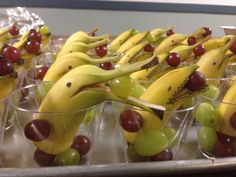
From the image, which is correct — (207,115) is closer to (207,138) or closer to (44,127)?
(207,138)

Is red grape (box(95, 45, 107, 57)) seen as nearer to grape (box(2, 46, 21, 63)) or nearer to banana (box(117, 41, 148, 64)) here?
banana (box(117, 41, 148, 64))

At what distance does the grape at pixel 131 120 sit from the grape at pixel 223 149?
0.12m

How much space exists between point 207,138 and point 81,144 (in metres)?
0.18

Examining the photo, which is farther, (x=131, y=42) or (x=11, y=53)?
(x=131, y=42)

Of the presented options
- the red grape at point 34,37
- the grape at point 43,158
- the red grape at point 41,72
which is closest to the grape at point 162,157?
the grape at point 43,158

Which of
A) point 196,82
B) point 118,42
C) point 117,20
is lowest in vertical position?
point 117,20

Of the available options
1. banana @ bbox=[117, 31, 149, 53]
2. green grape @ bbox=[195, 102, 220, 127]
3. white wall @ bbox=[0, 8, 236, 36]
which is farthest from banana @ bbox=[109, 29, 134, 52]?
white wall @ bbox=[0, 8, 236, 36]

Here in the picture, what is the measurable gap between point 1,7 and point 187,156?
1.63m

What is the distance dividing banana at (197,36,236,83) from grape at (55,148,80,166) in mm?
283

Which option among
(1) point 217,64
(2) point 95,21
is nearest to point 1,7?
(2) point 95,21

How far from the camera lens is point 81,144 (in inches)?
18.5

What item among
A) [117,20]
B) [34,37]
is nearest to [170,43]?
[34,37]

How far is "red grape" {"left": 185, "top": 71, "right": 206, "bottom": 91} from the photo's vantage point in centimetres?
46

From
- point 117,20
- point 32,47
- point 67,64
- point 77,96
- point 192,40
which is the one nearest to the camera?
point 77,96
